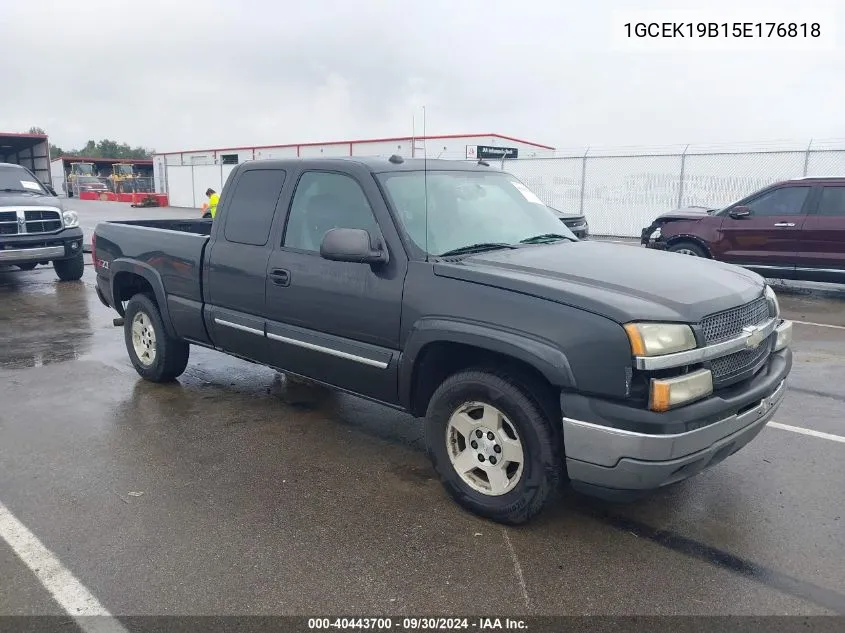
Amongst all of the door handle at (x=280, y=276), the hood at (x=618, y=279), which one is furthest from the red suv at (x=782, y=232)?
the door handle at (x=280, y=276)

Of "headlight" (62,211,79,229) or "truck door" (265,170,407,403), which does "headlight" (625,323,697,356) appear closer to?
"truck door" (265,170,407,403)

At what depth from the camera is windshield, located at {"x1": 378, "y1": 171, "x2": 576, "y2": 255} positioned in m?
4.07

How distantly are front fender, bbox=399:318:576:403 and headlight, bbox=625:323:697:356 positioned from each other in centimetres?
31

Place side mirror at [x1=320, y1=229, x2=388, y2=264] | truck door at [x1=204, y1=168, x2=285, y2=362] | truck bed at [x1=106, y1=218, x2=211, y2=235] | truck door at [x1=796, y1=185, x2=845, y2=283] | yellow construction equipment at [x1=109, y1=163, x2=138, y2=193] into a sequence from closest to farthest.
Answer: side mirror at [x1=320, y1=229, x2=388, y2=264]
truck door at [x1=204, y1=168, x2=285, y2=362]
truck bed at [x1=106, y1=218, x2=211, y2=235]
truck door at [x1=796, y1=185, x2=845, y2=283]
yellow construction equipment at [x1=109, y1=163, x2=138, y2=193]

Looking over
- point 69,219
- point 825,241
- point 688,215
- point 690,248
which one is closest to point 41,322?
point 69,219

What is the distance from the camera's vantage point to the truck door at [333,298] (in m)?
3.96

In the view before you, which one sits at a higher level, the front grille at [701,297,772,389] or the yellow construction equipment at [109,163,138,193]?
the yellow construction equipment at [109,163,138,193]

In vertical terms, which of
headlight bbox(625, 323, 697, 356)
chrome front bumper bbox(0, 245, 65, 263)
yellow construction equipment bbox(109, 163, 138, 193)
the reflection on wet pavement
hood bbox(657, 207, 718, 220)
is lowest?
the reflection on wet pavement

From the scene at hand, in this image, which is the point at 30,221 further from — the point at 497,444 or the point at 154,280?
the point at 497,444

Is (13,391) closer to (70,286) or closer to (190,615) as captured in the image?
(190,615)

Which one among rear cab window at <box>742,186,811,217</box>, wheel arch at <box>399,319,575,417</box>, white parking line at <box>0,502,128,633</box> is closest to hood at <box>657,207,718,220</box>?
rear cab window at <box>742,186,811,217</box>

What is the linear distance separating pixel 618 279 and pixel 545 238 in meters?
1.08

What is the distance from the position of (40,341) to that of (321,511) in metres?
5.56

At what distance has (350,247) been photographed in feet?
12.5
